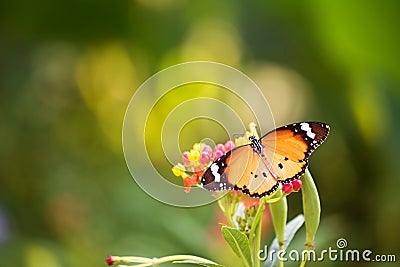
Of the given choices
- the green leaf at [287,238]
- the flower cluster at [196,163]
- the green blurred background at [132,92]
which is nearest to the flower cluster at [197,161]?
the flower cluster at [196,163]

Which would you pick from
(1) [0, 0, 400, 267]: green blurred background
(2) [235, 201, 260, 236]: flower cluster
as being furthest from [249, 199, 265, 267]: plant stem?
(1) [0, 0, 400, 267]: green blurred background

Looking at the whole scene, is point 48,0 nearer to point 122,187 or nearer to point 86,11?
point 86,11

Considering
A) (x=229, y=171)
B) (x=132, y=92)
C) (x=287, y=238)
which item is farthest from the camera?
(x=132, y=92)

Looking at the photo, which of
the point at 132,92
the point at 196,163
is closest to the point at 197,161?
the point at 196,163

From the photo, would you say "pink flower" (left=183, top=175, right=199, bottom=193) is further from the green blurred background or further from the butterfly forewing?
the green blurred background

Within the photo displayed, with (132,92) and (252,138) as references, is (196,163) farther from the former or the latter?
(132,92)

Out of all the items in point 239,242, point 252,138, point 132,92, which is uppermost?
point 132,92

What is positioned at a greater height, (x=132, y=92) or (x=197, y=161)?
(x=132, y=92)

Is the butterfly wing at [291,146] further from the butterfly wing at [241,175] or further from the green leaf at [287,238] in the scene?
the green leaf at [287,238]

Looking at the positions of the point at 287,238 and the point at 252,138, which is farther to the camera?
the point at 287,238
